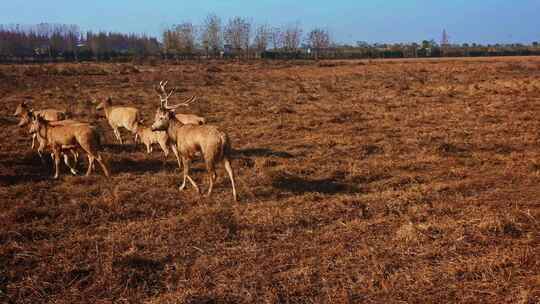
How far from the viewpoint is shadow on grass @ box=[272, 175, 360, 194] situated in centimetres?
970

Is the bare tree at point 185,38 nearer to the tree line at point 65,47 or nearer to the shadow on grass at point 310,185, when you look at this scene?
the tree line at point 65,47

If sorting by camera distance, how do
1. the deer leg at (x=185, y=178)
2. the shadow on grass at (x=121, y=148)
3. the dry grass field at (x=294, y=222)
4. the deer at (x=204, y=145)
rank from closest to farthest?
the dry grass field at (x=294, y=222)
the deer at (x=204, y=145)
the deer leg at (x=185, y=178)
the shadow on grass at (x=121, y=148)

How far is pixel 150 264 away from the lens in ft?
21.3

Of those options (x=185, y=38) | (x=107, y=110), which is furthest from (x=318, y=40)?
(x=107, y=110)

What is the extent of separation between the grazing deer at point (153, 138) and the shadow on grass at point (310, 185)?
3.51 meters

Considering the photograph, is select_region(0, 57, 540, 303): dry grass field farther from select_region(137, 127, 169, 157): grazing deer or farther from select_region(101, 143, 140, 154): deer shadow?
select_region(137, 127, 169, 157): grazing deer

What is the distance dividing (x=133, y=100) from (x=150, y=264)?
752 inches

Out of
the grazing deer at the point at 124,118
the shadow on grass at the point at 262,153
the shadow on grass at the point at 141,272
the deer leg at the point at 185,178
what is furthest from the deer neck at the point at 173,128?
the shadow on grass at the point at 141,272

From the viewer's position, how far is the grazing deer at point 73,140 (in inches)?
414

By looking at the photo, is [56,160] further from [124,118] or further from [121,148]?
[124,118]

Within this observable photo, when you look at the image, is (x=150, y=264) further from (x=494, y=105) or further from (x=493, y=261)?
(x=494, y=105)

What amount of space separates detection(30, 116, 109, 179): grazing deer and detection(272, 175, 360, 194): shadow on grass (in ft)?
13.1

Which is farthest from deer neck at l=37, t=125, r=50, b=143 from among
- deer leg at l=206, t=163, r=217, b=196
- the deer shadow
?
deer leg at l=206, t=163, r=217, b=196

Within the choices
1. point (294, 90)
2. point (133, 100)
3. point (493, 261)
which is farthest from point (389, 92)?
point (493, 261)
